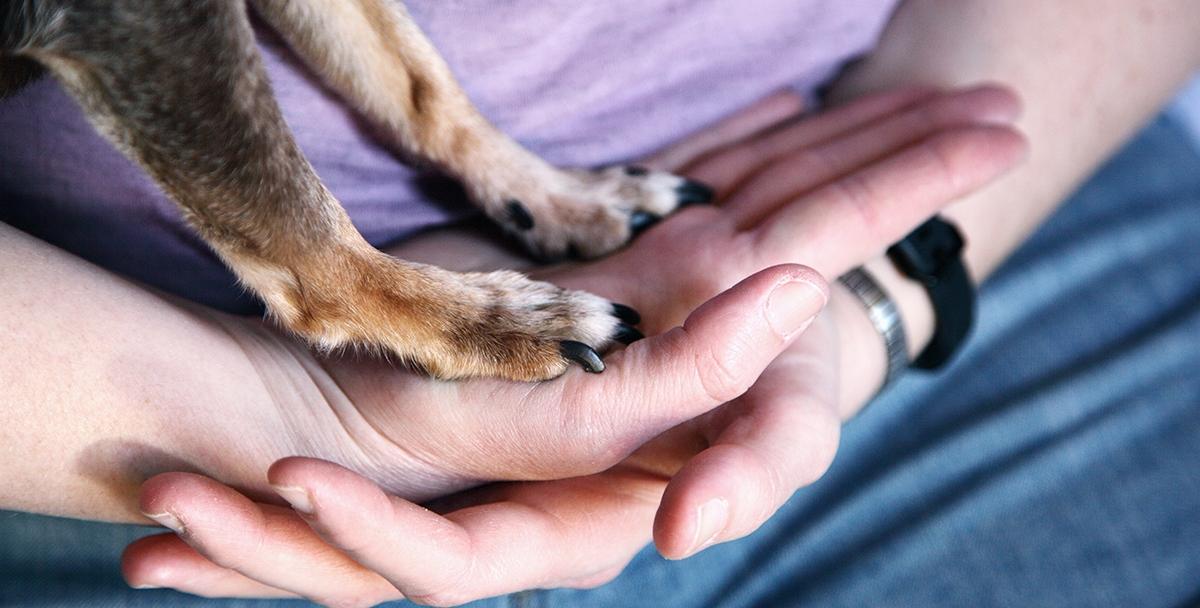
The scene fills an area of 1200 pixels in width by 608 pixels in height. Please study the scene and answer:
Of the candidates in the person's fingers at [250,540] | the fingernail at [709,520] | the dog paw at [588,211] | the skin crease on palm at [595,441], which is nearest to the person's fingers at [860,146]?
the skin crease on palm at [595,441]

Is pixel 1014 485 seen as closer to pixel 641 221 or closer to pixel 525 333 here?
pixel 641 221

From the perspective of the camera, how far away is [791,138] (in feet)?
5.83

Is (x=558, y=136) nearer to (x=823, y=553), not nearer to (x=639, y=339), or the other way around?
(x=639, y=339)

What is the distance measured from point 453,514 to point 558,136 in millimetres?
776

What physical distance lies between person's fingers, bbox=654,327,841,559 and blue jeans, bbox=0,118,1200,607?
365mm

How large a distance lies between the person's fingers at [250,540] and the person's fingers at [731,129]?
36.9 inches

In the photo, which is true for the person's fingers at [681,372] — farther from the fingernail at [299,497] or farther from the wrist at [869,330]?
the wrist at [869,330]

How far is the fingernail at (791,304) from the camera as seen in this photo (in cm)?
102

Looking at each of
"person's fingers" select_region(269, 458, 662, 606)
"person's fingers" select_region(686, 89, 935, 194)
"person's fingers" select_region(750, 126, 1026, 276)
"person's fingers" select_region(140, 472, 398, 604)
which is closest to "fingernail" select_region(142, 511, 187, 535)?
"person's fingers" select_region(140, 472, 398, 604)

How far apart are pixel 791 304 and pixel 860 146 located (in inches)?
28.3

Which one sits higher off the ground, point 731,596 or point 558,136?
point 558,136

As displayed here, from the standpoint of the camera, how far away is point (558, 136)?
165cm

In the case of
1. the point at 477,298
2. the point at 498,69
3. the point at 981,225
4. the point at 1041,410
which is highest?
the point at 498,69

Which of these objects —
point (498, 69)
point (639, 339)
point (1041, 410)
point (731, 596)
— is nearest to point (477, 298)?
point (639, 339)
